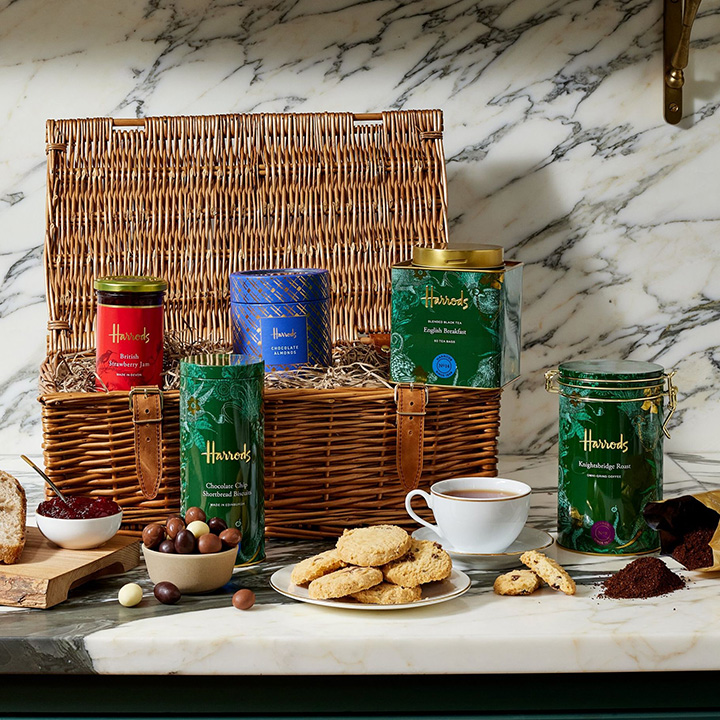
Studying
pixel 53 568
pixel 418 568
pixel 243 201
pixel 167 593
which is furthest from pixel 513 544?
pixel 243 201

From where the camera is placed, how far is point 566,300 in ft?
5.37

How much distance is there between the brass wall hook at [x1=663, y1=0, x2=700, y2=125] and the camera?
1525 millimetres

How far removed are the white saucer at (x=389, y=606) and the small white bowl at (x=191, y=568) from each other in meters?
0.06

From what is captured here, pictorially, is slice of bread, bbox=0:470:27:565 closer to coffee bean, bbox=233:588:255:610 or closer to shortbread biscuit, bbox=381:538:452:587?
coffee bean, bbox=233:588:255:610

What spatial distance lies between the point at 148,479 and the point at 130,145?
60cm

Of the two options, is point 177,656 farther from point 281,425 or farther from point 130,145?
point 130,145

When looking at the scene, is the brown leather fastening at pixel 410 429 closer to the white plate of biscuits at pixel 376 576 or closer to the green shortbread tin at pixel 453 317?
the green shortbread tin at pixel 453 317

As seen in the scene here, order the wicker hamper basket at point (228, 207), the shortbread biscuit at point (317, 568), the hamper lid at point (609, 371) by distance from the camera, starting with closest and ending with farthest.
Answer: the shortbread biscuit at point (317, 568) < the hamper lid at point (609, 371) < the wicker hamper basket at point (228, 207)

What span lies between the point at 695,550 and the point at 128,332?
724 millimetres

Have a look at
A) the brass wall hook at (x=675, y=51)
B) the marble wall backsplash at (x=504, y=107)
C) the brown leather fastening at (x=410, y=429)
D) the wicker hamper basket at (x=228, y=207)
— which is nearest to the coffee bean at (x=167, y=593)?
the brown leather fastening at (x=410, y=429)

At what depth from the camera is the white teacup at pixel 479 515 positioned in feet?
3.50

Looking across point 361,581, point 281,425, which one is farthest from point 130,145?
point 361,581

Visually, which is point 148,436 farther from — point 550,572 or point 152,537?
point 550,572

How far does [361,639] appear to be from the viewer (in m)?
0.89
